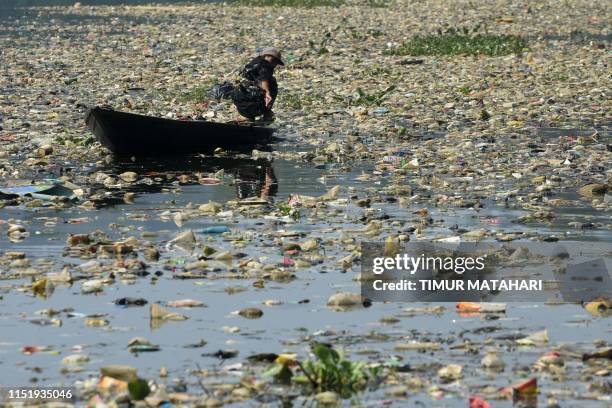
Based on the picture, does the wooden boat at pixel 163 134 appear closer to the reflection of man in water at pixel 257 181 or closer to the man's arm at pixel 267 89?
the reflection of man in water at pixel 257 181

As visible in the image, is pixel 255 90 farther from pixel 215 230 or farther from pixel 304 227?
pixel 215 230

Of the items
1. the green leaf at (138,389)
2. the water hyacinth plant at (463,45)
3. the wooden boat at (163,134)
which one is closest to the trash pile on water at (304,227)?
the green leaf at (138,389)

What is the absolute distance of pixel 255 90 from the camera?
21.0 m

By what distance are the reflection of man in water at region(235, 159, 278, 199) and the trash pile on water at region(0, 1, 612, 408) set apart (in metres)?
0.06

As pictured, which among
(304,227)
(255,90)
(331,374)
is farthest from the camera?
(255,90)

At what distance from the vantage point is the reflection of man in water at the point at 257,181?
16.8m

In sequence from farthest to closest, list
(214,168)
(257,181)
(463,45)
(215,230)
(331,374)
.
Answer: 1. (463,45)
2. (214,168)
3. (257,181)
4. (215,230)
5. (331,374)

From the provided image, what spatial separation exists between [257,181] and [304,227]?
149 inches

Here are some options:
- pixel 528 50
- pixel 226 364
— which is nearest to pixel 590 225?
pixel 226 364

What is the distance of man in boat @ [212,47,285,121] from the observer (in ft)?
68.3

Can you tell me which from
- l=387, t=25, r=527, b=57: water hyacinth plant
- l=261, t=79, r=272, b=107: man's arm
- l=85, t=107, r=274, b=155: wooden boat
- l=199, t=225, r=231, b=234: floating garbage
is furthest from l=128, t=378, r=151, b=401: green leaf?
l=387, t=25, r=527, b=57: water hyacinth plant

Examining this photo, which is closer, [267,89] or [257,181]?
[257,181]

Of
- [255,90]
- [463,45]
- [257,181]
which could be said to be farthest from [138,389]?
[463,45]

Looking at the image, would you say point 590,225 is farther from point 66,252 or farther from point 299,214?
point 66,252
